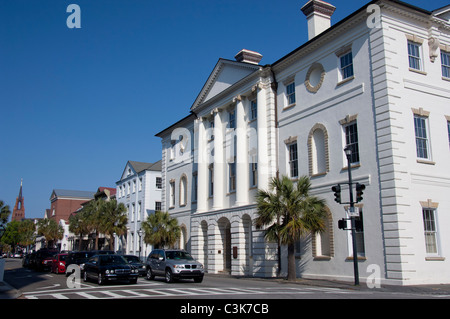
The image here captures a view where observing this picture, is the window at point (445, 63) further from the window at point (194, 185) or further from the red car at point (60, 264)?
the red car at point (60, 264)

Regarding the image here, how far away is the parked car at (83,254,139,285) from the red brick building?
300 ft

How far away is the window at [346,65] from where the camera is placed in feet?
78.0

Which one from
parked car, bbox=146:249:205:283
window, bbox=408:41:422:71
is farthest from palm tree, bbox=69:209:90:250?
window, bbox=408:41:422:71

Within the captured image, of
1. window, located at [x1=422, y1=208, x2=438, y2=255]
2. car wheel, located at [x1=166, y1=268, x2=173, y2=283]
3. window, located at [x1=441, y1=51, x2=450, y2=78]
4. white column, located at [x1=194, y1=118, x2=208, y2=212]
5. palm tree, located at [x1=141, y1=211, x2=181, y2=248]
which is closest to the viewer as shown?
window, located at [x1=422, y1=208, x2=438, y2=255]

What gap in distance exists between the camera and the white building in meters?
52.6

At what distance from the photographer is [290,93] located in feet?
93.6

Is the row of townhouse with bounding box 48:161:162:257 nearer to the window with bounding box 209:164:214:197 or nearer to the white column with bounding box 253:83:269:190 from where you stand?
the window with bounding box 209:164:214:197

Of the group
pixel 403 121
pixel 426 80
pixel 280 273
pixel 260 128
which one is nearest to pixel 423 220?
pixel 403 121

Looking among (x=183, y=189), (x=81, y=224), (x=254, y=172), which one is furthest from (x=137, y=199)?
(x=254, y=172)

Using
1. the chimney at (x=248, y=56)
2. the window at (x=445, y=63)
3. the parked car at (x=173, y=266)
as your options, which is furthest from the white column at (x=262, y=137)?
the window at (x=445, y=63)

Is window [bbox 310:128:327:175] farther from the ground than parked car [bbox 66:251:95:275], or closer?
farther from the ground

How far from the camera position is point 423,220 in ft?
67.6

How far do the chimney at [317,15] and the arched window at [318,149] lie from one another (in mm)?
7927
